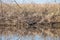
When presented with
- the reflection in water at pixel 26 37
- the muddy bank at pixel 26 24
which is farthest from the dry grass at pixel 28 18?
the reflection in water at pixel 26 37

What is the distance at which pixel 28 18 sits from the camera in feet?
22.0

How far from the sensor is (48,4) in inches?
273

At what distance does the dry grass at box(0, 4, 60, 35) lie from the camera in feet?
20.9

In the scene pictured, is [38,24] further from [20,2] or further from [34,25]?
[20,2]

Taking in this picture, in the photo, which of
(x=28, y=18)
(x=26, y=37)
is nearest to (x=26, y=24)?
(x=28, y=18)

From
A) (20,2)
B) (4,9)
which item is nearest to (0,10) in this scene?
(4,9)

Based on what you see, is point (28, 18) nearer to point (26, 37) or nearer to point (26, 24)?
point (26, 24)

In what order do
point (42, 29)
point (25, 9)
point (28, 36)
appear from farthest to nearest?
point (25, 9) < point (42, 29) < point (28, 36)

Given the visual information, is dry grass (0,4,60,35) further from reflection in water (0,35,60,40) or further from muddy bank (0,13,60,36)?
reflection in water (0,35,60,40)

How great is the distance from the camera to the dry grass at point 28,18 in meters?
6.38

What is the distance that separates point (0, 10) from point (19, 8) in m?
0.51

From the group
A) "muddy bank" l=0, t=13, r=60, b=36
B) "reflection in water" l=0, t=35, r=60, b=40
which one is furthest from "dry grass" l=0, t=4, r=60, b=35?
"reflection in water" l=0, t=35, r=60, b=40

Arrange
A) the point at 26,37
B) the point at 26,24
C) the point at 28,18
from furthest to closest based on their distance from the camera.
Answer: the point at 28,18 → the point at 26,24 → the point at 26,37

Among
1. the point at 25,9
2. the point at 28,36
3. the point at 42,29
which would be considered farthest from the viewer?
the point at 25,9
